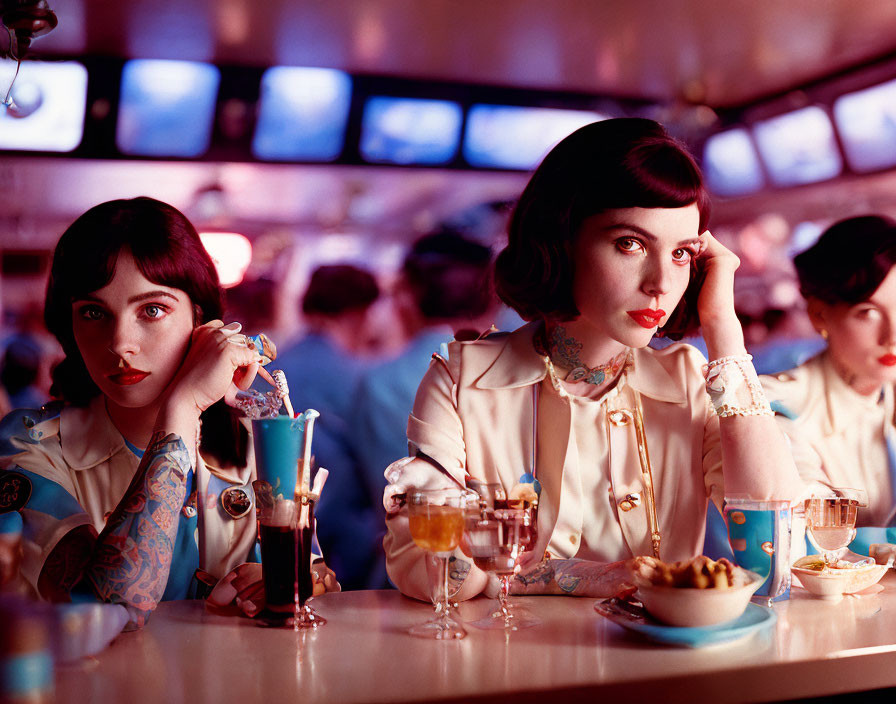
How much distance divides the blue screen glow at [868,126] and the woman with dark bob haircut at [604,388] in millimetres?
3406

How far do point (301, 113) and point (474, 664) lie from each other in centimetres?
399

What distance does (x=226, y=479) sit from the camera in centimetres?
185

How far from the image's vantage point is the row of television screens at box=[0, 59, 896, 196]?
14.4 ft

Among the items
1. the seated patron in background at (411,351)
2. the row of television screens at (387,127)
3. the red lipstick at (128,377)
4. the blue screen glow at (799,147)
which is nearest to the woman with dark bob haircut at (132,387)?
the red lipstick at (128,377)

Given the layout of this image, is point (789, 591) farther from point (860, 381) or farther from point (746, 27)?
point (746, 27)

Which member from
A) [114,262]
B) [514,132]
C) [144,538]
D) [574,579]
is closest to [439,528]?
[574,579]

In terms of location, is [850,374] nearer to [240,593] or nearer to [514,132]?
[240,593]

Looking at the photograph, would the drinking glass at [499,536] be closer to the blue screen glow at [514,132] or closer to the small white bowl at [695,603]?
the small white bowl at [695,603]

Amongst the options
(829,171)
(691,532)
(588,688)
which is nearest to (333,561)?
(691,532)

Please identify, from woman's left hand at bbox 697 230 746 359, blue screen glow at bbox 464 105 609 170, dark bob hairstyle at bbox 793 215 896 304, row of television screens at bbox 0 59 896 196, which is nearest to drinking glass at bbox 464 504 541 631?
woman's left hand at bbox 697 230 746 359

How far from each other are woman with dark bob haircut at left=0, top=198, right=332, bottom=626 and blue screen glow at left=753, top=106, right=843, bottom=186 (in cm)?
410

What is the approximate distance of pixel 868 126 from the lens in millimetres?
4699

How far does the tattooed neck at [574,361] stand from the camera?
1.80 metres

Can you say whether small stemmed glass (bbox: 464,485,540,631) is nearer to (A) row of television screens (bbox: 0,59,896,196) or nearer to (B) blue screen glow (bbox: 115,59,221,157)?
(A) row of television screens (bbox: 0,59,896,196)
